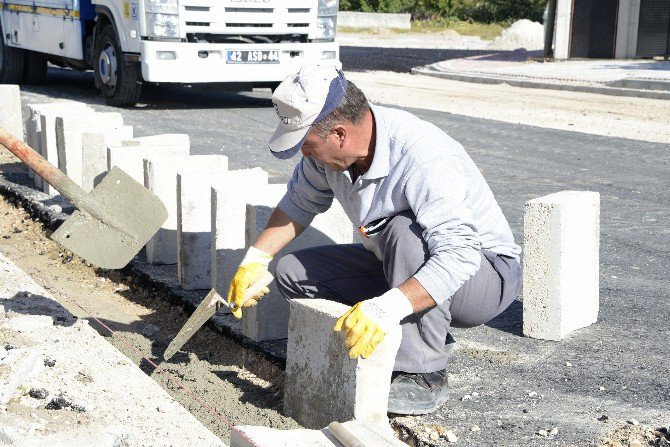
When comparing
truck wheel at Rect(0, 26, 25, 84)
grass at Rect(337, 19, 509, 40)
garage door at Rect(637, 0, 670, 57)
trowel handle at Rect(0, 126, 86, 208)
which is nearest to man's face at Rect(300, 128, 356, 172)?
trowel handle at Rect(0, 126, 86, 208)

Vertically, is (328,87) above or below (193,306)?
above

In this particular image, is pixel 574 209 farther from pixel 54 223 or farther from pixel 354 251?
pixel 54 223

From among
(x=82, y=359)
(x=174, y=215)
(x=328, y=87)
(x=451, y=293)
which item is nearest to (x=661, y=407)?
(x=451, y=293)

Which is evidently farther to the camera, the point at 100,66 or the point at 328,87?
the point at 100,66

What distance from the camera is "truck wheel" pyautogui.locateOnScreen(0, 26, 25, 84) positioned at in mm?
13922

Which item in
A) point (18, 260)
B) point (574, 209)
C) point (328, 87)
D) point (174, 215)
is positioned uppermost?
point (328, 87)

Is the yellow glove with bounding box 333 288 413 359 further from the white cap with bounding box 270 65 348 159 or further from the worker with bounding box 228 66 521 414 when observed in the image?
the white cap with bounding box 270 65 348 159

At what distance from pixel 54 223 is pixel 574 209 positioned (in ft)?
12.8

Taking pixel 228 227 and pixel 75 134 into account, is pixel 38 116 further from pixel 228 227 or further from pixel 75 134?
pixel 228 227

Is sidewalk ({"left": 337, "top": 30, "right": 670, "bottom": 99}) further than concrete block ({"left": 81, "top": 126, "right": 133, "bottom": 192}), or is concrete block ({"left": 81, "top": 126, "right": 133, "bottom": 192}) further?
sidewalk ({"left": 337, "top": 30, "right": 670, "bottom": 99})

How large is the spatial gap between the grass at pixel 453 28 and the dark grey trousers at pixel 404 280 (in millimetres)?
34426

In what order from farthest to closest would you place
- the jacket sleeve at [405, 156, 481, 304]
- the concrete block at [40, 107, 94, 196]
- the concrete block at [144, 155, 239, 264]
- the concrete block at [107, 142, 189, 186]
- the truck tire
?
the truck tire < the concrete block at [40, 107, 94, 196] < the concrete block at [107, 142, 189, 186] < the concrete block at [144, 155, 239, 264] < the jacket sleeve at [405, 156, 481, 304]

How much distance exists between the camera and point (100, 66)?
12.2 m

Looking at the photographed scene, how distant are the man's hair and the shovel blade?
1578mm
